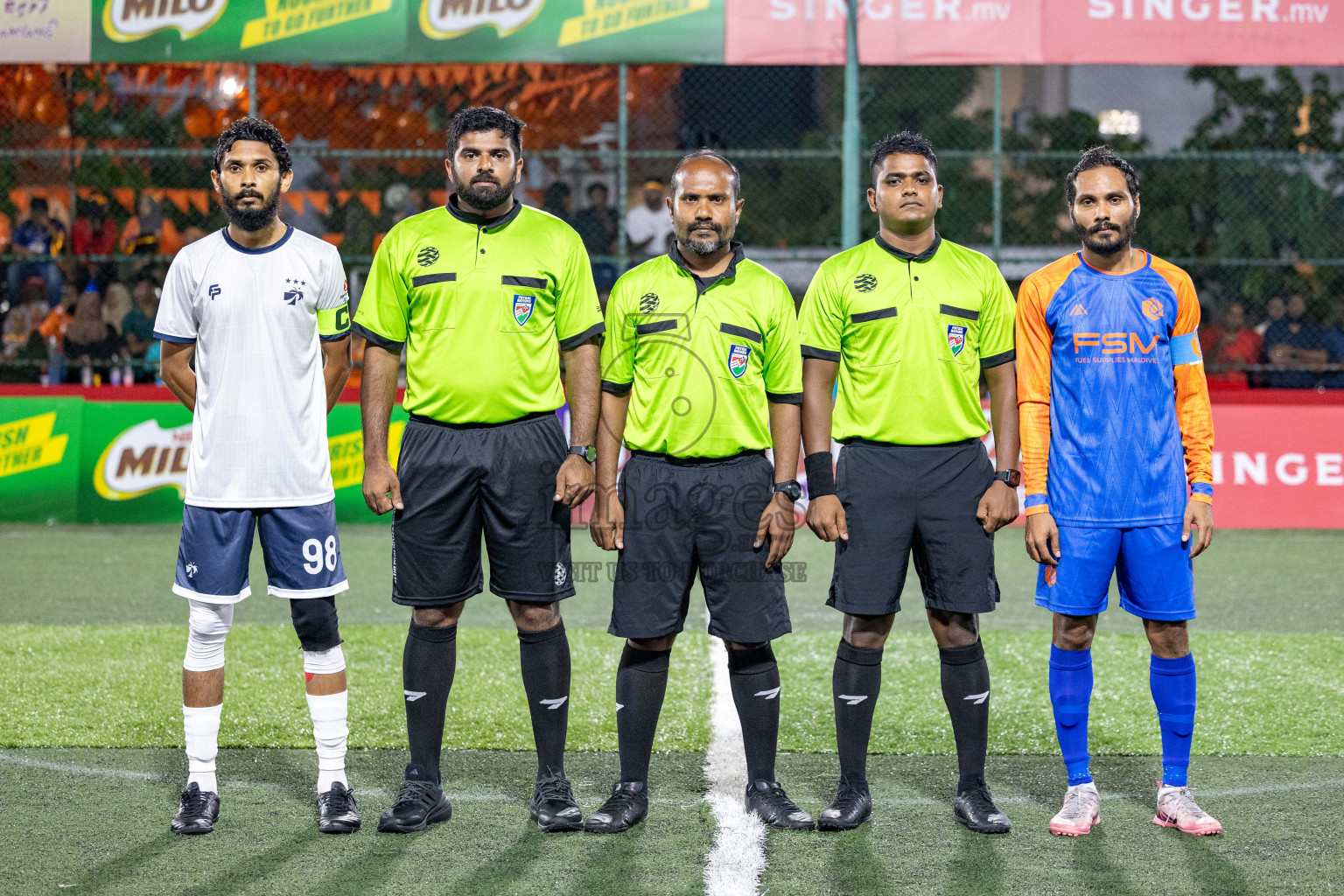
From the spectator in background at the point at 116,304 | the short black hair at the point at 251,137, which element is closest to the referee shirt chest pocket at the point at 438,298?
the short black hair at the point at 251,137

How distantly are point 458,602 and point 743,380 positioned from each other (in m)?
1.17

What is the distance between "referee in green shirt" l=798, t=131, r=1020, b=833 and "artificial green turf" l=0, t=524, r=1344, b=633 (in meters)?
3.40

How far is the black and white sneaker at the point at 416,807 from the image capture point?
4.32 m

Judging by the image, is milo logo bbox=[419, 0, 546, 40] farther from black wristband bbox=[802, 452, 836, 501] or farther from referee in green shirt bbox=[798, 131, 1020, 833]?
black wristband bbox=[802, 452, 836, 501]

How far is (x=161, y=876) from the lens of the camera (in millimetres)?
3893

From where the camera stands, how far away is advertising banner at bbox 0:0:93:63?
13.1 metres

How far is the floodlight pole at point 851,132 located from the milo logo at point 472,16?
2.96 metres

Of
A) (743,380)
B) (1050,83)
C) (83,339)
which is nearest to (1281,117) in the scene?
(1050,83)

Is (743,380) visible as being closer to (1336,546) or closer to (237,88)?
(1336,546)

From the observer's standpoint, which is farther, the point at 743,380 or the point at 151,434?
the point at 151,434

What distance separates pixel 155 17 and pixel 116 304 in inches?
121

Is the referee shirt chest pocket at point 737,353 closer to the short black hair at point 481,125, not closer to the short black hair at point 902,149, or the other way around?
the short black hair at point 902,149

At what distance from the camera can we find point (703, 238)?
14.2ft

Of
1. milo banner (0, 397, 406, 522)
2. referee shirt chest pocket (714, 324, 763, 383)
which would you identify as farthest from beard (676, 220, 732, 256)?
milo banner (0, 397, 406, 522)
